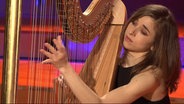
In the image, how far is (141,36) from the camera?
1161 mm

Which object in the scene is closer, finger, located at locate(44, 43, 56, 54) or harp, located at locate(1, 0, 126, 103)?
harp, located at locate(1, 0, 126, 103)

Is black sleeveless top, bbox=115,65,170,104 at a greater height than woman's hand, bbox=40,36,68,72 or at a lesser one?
lesser

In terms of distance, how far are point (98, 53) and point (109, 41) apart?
0.27 feet

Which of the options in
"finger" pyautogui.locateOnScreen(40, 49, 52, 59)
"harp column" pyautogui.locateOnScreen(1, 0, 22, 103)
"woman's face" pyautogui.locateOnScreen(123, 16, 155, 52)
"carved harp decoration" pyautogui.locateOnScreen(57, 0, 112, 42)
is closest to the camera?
"harp column" pyautogui.locateOnScreen(1, 0, 22, 103)

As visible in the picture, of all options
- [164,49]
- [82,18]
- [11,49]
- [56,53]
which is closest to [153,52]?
[164,49]

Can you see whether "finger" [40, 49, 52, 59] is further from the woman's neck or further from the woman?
the woman's neck

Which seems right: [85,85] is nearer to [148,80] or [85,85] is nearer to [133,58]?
[148,80]

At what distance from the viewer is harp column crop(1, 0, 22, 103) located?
2.22ft

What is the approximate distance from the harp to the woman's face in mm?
178

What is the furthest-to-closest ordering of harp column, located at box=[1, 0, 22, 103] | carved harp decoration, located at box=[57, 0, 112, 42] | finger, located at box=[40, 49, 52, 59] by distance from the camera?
carved harp decoration, located at box=[57, 0, 112, 42] → finger, located at box=[40, 49, 52, 59] → harp column, located at box=[1, 0, 22, 103]

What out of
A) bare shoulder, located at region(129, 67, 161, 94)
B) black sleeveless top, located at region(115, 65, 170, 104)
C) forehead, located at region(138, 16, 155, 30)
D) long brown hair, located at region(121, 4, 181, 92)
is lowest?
black sleeveless top, located at region(115, 65, 170, 104)

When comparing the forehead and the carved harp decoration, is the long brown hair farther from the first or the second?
the carved harp decoration

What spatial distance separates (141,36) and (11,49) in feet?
1.88

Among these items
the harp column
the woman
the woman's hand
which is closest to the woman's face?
the woman
